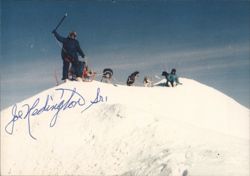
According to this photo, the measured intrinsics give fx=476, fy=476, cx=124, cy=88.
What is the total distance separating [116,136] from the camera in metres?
20.1

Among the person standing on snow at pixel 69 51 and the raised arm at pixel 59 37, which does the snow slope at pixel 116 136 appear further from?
the raised arm at pixel 59 37

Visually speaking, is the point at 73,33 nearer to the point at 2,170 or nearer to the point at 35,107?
the point at 35,107

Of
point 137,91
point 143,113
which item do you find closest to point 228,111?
point 137,91

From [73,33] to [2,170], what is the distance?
25.9ft

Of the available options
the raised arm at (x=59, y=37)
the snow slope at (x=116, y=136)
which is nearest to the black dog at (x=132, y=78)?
the snow slope at (x=116, y=136)

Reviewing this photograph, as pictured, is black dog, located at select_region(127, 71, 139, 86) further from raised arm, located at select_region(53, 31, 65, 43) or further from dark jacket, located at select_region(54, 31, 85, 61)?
raised arm, located at select_region(53, 31, 65, 43)
